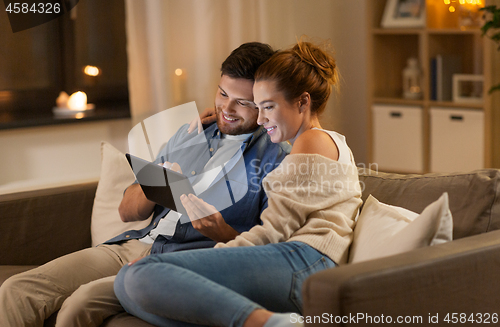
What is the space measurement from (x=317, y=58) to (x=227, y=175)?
35 cm

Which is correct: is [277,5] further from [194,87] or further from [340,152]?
[340,152]

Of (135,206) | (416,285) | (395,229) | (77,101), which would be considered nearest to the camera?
(416,285)

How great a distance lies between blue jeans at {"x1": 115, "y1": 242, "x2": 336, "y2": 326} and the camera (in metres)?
0.97

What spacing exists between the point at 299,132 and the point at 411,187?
0.32 metres

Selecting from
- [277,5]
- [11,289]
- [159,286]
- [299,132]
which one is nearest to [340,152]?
[299,132]

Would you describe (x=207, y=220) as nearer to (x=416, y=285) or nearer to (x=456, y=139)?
(x=416, y=285)

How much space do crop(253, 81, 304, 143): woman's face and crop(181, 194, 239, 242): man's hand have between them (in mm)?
230

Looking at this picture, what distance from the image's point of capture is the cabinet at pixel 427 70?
2.90m

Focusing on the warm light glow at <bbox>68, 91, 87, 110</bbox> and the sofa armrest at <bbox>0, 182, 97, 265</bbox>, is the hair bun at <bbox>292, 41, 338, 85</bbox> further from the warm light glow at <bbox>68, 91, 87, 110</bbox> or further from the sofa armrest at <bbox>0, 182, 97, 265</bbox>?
the warm light glow at <bbox>68, 91, 87, 110</bbox>

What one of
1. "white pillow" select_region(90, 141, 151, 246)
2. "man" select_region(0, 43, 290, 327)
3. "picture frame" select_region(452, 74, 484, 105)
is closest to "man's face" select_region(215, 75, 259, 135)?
"man" select_region(0, 43, 290, 327)

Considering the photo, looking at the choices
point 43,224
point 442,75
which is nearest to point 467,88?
point 442,75

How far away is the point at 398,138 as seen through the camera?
335 cm

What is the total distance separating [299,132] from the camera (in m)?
1.28

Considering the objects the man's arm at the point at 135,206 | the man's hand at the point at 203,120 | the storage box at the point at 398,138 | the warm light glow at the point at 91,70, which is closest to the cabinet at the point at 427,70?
the storage box at the point at 398,138
